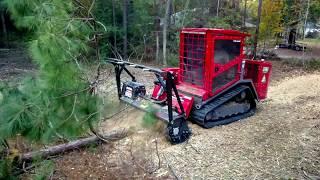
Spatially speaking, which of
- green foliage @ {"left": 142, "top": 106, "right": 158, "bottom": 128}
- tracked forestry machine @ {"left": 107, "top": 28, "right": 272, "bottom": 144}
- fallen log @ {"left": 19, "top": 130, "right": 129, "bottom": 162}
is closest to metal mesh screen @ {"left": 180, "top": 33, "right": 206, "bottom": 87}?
tracked forestry machine @ {"left": 107, "top": 28, "right": 272, "bottom": 144}

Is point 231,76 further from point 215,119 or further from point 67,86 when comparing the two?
point 67,86

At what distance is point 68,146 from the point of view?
13.6 feet

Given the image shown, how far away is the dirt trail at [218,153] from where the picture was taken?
364 cm

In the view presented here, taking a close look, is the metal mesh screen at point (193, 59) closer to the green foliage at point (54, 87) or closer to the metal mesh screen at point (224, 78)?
the metal mesh screen at point (224, 78)

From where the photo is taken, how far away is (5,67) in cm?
977

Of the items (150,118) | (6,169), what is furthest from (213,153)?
(6,169)

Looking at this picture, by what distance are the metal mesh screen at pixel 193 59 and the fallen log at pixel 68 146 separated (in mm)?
1453

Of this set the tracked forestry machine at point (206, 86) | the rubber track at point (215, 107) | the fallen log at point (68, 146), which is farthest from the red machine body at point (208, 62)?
the fallen log at point (68, 146)

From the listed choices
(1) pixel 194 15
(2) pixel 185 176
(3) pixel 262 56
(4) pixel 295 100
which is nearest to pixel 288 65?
(3) pixel 262 56

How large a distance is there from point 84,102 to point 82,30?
68cm

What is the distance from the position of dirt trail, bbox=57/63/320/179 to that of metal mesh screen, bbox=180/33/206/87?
2.55ft

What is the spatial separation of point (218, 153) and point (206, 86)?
1.22m

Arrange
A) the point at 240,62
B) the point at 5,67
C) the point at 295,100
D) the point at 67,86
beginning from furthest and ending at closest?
the point at 5,67, the point at 295,100, the point at 240,62, the point at 67,86

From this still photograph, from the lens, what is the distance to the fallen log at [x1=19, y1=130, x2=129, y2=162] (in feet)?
12.0
